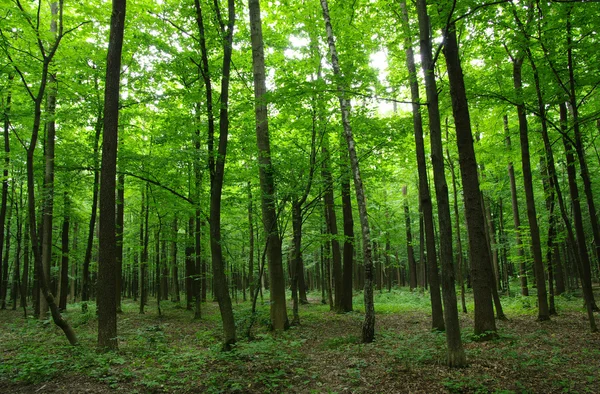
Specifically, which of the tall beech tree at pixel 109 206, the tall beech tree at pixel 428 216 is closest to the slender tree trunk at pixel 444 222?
the tall beech tree at pixel 428 216

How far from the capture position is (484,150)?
1272 centimetres

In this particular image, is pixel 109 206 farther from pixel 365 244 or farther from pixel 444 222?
pixel 444 222

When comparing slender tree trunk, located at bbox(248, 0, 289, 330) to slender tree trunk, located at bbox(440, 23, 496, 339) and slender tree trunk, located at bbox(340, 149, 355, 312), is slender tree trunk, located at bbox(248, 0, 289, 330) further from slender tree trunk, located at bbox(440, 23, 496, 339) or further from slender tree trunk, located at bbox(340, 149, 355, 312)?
slender tree trunk, located at bbox(440, 23, 496, 339)

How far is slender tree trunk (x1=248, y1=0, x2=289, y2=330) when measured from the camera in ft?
33.6

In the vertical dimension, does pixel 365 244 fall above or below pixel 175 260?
above

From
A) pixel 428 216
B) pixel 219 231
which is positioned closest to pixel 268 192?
pixel 219 231

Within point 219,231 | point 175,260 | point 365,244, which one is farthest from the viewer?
point 175,260

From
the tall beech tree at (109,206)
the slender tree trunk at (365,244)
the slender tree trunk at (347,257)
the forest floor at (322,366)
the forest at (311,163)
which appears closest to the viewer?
the forest floor at (322,366)

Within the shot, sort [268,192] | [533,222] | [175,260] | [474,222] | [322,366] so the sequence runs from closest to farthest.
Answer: [322,366] → [474,222] → [268,192] → [533,222] → [175,260]

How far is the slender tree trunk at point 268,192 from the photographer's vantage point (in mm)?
10227

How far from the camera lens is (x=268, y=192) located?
402 inches

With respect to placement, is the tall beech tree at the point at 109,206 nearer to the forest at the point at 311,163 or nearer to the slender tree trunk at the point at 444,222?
the forest at the point at 311,163

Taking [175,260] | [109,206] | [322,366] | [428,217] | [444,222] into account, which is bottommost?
[322,366]

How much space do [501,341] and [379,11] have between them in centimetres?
1011
